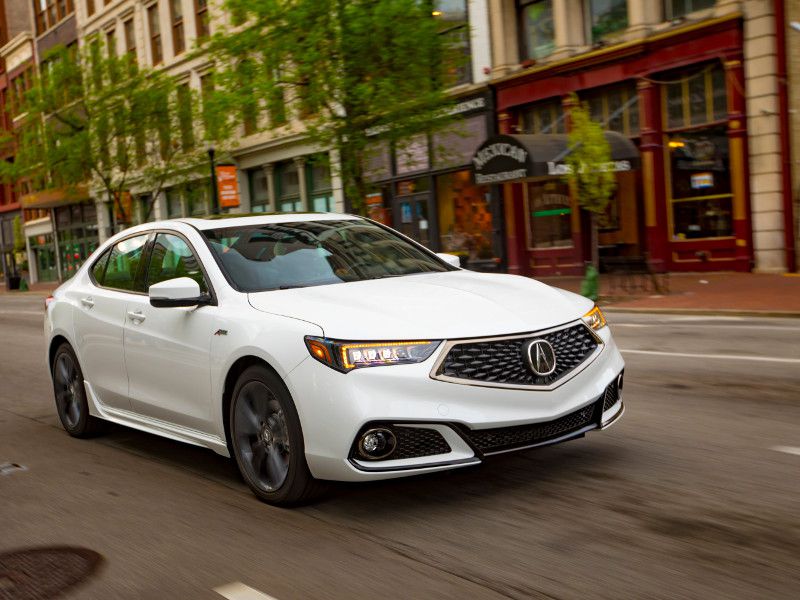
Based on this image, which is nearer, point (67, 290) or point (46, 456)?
point (46, 456)

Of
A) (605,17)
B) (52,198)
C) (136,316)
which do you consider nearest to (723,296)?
(605,17)

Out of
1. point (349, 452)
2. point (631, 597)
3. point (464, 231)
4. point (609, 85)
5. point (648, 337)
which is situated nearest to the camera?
point (631, 597)

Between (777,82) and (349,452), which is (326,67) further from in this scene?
(349,452)

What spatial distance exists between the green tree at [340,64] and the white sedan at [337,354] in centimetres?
1446

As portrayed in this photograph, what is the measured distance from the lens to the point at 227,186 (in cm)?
3575

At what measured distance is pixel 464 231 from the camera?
28219 millimetres

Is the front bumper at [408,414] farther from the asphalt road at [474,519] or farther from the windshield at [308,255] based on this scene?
the windshield at [308,255]

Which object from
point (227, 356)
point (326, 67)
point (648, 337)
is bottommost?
point (648, 337)

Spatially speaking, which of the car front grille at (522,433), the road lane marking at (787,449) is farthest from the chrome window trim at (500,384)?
the road lane marking at (787,449)

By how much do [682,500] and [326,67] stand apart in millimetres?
17441

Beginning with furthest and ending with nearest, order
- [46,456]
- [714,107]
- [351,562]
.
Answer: [714,107], [46,456], [351,562]

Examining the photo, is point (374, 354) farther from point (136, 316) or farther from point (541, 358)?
point (136, 316)

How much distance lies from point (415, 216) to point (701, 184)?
1021cm

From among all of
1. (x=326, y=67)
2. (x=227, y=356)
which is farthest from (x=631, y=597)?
(x=326, y=67)
